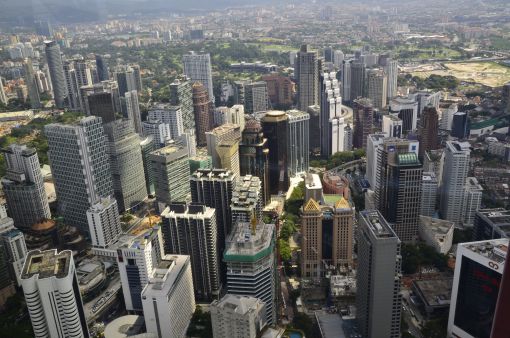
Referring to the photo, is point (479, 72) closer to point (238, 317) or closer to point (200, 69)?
point (200, 69)

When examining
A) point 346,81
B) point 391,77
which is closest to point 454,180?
point 391,77

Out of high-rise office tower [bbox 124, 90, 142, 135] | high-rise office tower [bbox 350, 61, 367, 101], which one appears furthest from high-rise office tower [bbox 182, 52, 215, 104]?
high-rise office tower [bbox 350, 61, 367, 101]

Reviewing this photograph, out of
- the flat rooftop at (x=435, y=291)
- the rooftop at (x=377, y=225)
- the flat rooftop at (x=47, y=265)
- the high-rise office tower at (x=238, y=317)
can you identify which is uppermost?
the rooftop at (x=377, y=225)

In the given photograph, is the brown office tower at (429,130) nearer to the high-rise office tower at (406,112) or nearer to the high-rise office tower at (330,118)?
the high-rise office tower at (406,112)

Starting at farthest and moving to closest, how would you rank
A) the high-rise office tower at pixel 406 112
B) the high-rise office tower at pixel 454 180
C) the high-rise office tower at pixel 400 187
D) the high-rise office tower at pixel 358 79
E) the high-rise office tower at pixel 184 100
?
the high-rise office tower at pixel 358 79
the high-rise office tower at pixel 184 100
the high-rise office tower at pixel 406 112
the high-rise office tower at pixel 454 180
the high-rise office tower at pixel 400 187

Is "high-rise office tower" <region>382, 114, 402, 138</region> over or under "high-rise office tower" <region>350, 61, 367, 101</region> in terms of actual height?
under

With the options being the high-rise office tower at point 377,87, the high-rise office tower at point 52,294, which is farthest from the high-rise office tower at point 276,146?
the high-rise office tower at point 377,87

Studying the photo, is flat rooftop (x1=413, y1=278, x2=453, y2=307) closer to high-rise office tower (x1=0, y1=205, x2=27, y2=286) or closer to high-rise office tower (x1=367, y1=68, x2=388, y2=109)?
high-rise office tower (x1=0, y1=205, x2=27, y2=286)

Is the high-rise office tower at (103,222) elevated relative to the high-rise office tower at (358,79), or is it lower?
lower
